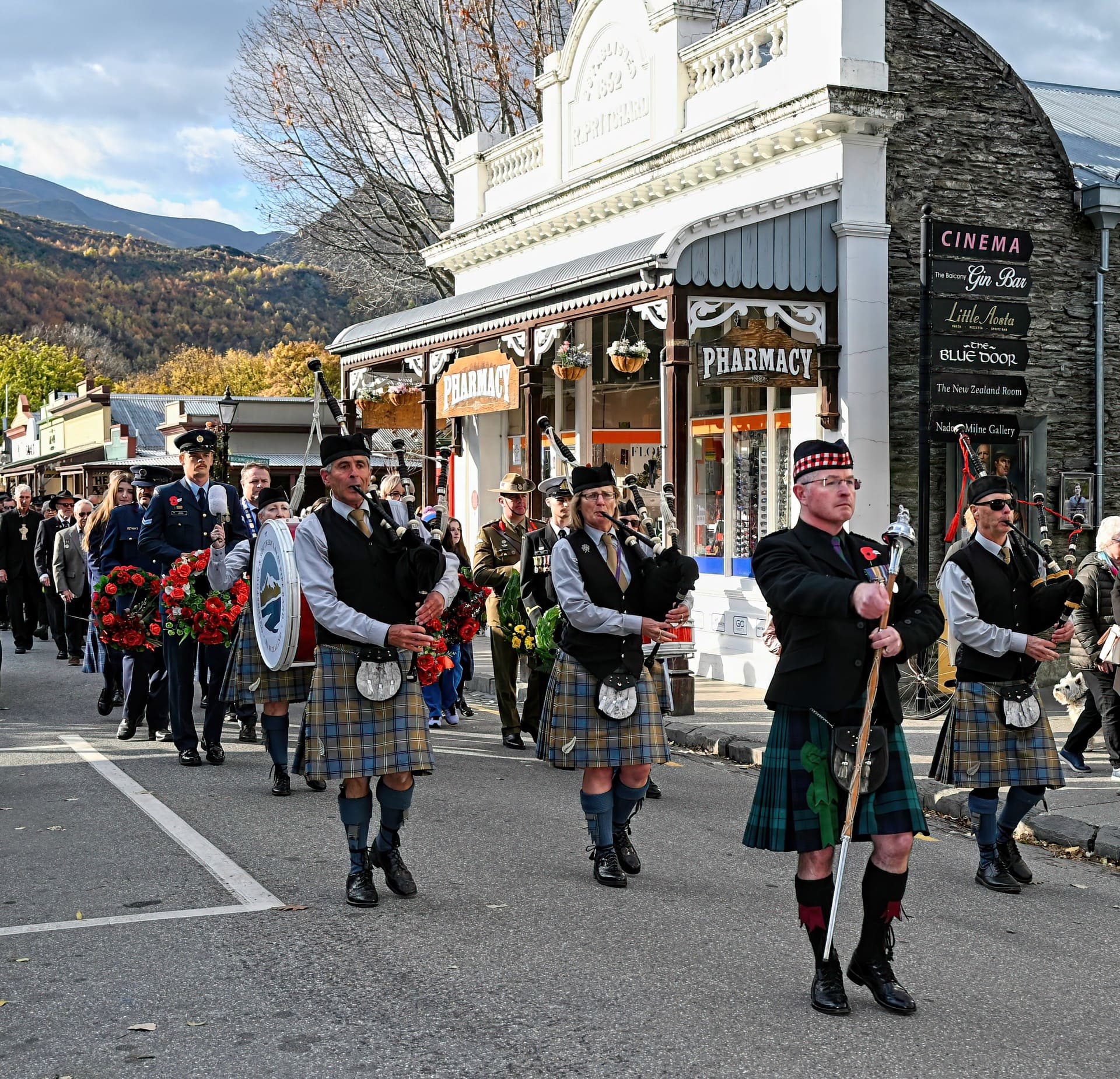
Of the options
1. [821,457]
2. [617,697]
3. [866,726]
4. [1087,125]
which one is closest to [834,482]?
[821,457]

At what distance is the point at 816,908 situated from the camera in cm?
470

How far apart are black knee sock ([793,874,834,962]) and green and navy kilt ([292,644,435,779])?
1912mm

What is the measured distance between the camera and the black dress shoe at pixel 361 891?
233 inches

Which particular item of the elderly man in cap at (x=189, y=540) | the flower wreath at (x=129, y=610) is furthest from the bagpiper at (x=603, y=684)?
the flower wreath at (x=129, y=610)

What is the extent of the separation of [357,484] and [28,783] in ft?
13.5

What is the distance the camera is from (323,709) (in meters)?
5.95

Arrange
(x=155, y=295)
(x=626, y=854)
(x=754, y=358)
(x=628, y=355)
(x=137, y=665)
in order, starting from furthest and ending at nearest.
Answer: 1. (x=155, y=295)
2. (x=628, y=355)
3. (x=754, y=358)
4. (x=137, y=665)
5. (x=626, y=854)

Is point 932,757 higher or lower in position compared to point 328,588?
lower

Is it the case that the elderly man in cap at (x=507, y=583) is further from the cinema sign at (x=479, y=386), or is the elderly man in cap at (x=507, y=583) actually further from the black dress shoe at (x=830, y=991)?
the black dress shoe at (x=830, y=991)

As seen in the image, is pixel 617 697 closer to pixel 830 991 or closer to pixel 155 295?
pixel 830 991

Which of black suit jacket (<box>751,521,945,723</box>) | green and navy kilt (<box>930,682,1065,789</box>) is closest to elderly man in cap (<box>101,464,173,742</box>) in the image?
green and navy kilt (<box>930,682,1065,789</box>)

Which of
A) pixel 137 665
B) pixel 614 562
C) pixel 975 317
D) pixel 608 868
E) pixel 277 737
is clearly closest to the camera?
pixel 608 868

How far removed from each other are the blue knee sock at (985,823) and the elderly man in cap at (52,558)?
13.9 meters

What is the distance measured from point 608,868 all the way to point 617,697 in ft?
2.61
